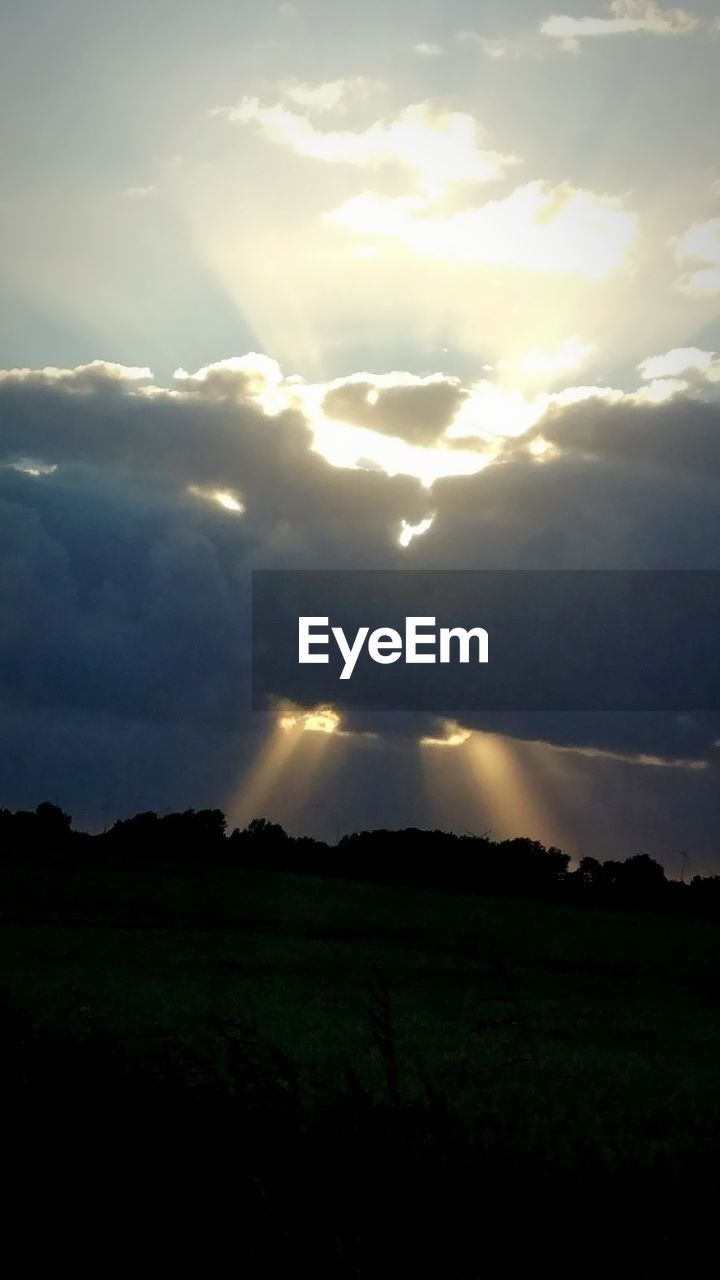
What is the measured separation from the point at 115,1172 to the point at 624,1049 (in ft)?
29.7

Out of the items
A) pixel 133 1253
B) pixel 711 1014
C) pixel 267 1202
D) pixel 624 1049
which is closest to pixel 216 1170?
pixel 133 1253

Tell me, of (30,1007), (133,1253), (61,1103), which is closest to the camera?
(133,1253)

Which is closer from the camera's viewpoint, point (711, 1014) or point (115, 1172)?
point (115, 1172)

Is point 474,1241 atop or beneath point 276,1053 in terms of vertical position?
beneath

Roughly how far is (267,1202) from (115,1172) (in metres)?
1.50

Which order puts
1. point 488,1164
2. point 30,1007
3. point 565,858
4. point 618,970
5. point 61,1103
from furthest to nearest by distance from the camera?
point 565,858
point 618,970
point 30,1007
point 61,1103
point 488,1164

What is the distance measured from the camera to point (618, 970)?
21547 mm

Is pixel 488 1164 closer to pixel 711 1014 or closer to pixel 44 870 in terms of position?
pixel 711 1014

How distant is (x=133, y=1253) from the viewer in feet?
18.3

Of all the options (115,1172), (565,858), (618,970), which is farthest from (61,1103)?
(565,858)

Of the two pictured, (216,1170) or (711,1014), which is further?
(711,1014)

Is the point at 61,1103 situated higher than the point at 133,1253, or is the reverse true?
the point at 61,1103

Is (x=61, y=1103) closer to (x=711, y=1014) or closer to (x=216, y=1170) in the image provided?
(x=216, y=1170)

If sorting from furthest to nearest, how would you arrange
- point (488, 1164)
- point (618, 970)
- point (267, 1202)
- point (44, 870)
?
1. point (44, 870)
2. point (618, 970)
3. point (488, 1164)
4. point (267, 1202)
